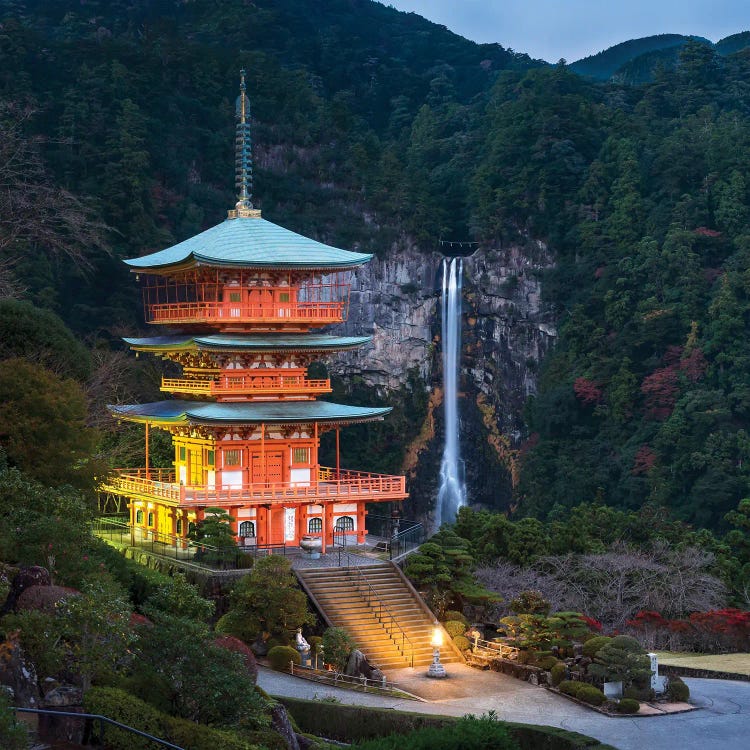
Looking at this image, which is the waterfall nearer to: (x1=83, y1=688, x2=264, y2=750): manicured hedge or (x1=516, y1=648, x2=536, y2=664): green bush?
(x1=516, y1=648, x2=536, y2=664): green bush

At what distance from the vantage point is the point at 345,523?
37.9 meters

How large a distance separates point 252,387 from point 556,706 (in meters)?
14.1

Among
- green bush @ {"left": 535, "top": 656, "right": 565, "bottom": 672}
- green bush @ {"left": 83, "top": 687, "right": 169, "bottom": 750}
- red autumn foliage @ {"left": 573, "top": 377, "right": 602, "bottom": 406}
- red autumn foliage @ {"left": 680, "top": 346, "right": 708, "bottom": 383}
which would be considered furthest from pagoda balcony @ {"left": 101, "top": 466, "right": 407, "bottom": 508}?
red autumn foliage @ {"left": 573, "top": 377, "right": 602, "bottom": 406}

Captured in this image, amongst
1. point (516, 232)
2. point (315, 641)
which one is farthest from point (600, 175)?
point (315, 641)

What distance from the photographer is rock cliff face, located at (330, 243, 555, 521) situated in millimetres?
74750

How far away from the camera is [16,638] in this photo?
64.5ft

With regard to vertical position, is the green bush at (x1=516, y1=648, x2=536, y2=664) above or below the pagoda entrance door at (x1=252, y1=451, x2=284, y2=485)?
below

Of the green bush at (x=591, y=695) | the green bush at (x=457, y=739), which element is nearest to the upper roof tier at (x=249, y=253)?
the green bush at (x=591, y=695)

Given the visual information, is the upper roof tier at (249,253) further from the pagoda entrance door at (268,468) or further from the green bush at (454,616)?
the green bush at (454,616)

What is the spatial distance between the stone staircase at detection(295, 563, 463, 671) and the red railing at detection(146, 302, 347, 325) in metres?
7.52

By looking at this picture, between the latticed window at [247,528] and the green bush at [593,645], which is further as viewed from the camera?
the latticed window at [247,528]

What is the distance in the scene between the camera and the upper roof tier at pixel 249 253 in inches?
1474

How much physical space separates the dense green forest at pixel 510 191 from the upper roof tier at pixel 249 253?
12.0 m

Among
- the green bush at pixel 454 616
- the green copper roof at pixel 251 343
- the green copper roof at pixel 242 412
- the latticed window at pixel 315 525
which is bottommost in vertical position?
the green bush at pixel 454 616
